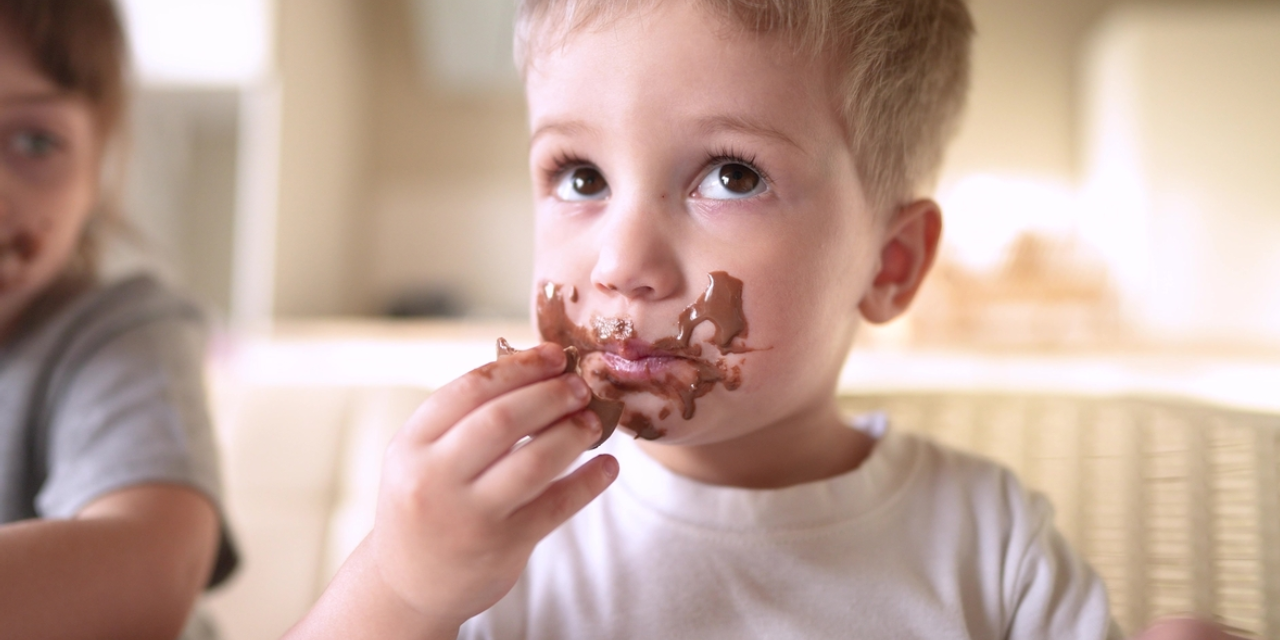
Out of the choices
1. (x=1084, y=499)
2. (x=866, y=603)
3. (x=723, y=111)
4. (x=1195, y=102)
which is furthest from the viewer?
(x=1195, y=102)

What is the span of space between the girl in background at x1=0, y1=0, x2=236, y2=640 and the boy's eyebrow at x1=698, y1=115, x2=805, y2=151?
1.75ft

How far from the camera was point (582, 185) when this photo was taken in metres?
0.66

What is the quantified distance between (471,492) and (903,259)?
47 cm

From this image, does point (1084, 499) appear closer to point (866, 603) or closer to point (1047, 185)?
point (866, 603)

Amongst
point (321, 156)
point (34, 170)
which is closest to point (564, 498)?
point (34, 170)

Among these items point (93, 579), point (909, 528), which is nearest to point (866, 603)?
point (909, 528)

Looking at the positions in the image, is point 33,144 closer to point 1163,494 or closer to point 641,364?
point 641,364

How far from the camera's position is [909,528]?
768 millimetres

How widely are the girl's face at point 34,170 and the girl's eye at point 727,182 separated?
0.66 m

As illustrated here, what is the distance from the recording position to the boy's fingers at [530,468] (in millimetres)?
498

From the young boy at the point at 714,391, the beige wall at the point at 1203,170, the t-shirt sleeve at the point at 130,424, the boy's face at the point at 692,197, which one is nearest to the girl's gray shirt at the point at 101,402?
the t-shirt sleeve at the point at 130,424

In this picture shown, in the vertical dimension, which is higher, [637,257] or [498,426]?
[637,257]

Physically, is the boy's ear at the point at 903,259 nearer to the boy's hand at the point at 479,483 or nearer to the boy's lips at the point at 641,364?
the boy's lips at the point at 641,364

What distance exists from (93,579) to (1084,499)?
0.95 meters
